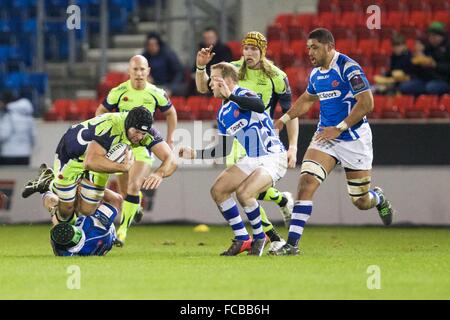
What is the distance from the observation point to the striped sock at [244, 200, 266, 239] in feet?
42.3

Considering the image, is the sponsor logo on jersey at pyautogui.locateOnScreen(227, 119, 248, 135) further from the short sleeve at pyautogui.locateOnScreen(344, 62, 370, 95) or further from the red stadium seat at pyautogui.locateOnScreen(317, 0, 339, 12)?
the red stadium seat at pyautogui.locateOnScreen(317, 0, 339, 12)

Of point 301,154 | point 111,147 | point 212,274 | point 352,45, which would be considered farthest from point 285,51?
point 212,274

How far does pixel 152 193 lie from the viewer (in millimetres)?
19781

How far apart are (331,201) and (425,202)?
1402 millimetres

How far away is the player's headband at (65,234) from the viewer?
41.8 ft

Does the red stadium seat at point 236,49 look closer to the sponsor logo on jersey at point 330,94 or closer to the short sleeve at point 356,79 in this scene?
the sponsor logo on jersey at point 330,94

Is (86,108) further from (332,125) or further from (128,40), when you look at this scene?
(332,125)

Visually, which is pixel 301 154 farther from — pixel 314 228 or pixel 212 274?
pixel 212 274

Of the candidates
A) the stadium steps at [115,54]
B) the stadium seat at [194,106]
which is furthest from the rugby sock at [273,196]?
the stadium steps at [115,54]

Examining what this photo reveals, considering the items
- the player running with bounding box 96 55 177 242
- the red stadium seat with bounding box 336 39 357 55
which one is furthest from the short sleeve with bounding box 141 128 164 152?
the red stadium seat with bounding box 336 39 357 55

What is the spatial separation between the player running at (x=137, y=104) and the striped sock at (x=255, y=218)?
2358 mm

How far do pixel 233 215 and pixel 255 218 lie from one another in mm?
226

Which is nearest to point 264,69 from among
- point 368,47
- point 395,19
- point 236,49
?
point 368,47

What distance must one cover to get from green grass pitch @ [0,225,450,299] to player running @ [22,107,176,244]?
69cm
